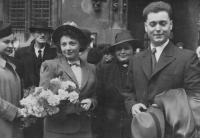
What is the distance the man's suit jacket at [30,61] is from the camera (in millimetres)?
6125

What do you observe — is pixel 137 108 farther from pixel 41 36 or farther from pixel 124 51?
pixel 41 36

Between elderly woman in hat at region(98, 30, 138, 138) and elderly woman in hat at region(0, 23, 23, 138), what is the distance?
1339 millimetres

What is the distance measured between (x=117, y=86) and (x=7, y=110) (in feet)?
5.77

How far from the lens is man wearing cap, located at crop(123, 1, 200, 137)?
353 centimetres

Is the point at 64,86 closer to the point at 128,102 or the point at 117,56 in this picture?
the point at 128,102

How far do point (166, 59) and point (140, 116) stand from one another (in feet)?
2.09

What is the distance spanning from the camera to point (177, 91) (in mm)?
3330

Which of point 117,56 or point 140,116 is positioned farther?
point 117,56

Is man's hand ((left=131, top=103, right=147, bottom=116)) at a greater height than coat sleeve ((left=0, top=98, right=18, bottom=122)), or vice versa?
man's hand ((left=131, top=103, right=147, bottom=116))

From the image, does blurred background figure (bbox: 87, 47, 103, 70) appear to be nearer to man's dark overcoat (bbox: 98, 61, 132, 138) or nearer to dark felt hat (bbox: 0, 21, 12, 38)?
man's dark overcoat (bbox: 98, 61, 132, 138)

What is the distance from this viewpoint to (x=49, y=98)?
371 centimetres

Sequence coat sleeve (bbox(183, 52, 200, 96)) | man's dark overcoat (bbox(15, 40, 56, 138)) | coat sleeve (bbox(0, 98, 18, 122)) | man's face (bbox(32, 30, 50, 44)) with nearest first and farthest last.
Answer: coat sleeve (bbox(183, 52, 200, 96)), coat sleeve (bbox(0, 98, 18, 122)), man's dark overcoat (bbox(15, 40, 56, 138)), man's face (bbox(32, 30, 50, 44))

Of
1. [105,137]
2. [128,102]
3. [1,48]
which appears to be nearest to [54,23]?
[105,137]

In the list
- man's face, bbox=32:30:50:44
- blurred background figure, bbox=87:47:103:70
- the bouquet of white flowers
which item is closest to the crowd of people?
the bouquet of white flowers
